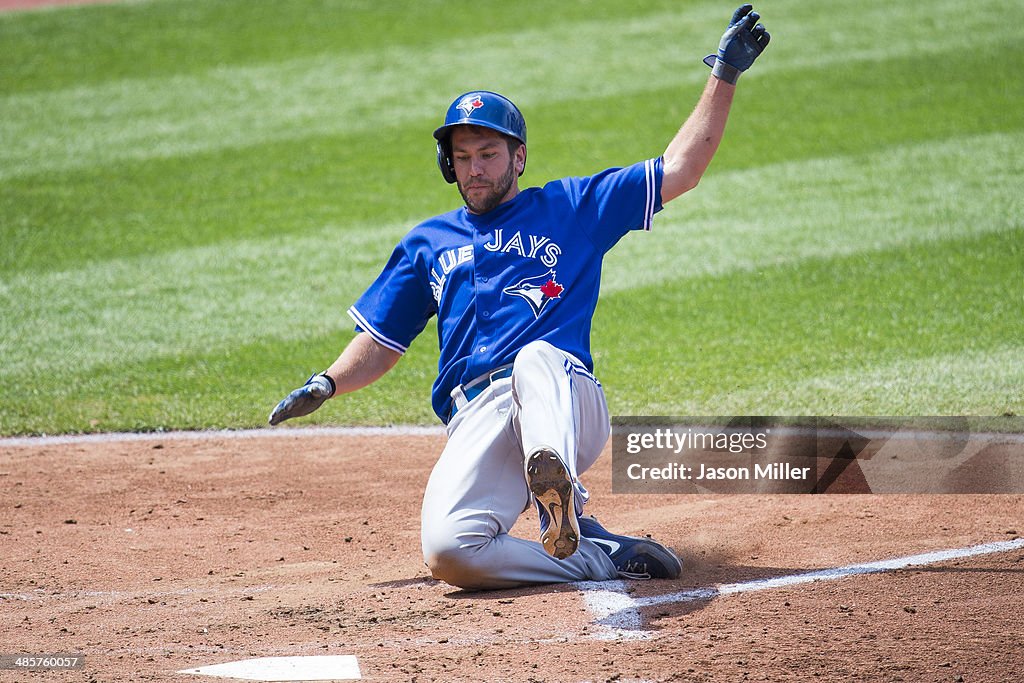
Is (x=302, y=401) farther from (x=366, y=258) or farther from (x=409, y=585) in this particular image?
(x=366, y=258)

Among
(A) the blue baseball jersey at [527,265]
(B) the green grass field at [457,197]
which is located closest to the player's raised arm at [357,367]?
(A) the blue baseball jersey at [527,265]

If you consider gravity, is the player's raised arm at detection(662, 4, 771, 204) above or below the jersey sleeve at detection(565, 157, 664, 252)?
above

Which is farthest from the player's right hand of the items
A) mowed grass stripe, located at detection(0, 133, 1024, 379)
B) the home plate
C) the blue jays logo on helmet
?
mowed grass stripe, located at detection(0, 133, 1024, 379)

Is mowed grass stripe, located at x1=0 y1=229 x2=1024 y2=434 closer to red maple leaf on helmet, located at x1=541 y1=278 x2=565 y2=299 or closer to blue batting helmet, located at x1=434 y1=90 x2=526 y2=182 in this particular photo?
red maple leaf on helmet, located at x1=541 y1=278 x2=565 y2=299

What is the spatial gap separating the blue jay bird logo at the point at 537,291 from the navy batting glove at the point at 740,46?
87 cm

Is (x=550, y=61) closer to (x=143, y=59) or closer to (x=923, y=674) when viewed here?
(x=143, y=59)

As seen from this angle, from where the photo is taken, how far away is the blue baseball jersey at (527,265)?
13.6ft

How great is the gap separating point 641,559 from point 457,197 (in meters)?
6.25

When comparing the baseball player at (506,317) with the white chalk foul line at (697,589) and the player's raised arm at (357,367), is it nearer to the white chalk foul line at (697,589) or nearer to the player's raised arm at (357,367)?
the player's raised arm at (357,367)

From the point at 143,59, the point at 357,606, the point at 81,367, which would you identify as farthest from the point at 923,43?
the point at 357,606

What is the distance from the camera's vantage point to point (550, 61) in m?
12.4

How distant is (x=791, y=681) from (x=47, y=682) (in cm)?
191

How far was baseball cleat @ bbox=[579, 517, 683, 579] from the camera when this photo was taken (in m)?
4.00

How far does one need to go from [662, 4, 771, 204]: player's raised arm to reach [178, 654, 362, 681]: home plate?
1837mm
